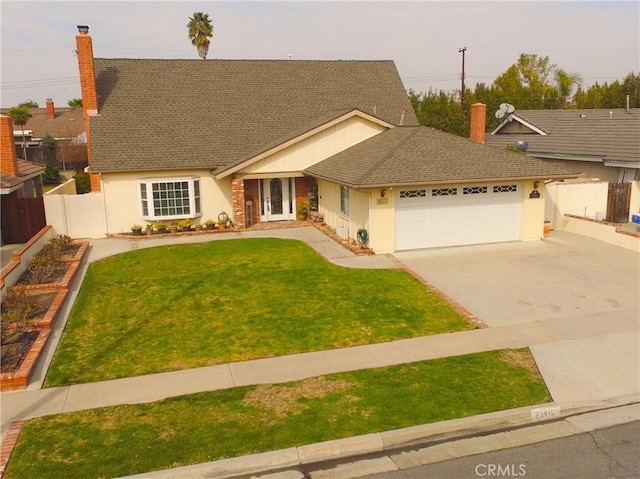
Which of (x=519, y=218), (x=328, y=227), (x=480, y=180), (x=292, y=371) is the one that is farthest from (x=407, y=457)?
(x=328, y=227)

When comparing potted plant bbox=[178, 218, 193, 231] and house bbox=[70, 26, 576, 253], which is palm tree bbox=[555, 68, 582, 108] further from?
potted plant bbox=[178, 218, 193, 231]

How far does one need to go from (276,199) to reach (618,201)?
1374 cm

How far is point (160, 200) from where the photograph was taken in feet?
71.5

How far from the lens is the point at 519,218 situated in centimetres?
1891

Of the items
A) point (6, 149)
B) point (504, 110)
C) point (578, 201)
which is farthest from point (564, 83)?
point (6, 149)

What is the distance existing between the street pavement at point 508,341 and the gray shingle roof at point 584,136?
25.9ft

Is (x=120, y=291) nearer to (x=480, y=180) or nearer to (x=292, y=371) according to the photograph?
(x=292, y=371)

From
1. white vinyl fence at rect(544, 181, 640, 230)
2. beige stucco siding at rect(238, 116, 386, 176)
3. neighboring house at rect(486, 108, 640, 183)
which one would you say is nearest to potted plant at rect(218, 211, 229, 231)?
beige stucco siding at rect(238, 116, 386, 176)

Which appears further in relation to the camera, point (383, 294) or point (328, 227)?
point (328, 227)

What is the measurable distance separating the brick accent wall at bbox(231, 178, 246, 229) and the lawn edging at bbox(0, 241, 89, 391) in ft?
20.1

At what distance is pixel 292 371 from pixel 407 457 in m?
3.02

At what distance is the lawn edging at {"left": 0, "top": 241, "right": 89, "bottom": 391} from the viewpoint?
923 cm

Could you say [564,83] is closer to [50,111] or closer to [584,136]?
[584,136]

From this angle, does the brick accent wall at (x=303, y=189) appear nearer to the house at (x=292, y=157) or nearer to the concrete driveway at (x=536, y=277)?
the house at (x=292, y=157)
